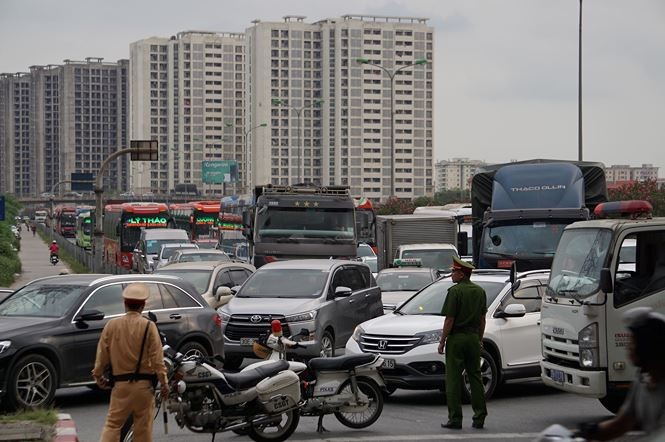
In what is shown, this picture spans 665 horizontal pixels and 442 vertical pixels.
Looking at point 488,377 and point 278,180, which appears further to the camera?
point 278,180

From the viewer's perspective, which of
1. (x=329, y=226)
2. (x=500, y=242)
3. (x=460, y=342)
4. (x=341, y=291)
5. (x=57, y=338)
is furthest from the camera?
(x=329, y=226)

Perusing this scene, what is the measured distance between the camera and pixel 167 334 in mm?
14820

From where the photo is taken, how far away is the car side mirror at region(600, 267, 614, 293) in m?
11.6

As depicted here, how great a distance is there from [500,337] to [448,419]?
2287 millimetres

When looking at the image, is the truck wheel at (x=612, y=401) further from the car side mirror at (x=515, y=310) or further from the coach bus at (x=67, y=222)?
the coach bus at (x=67, y=222)

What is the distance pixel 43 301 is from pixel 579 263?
622 cm

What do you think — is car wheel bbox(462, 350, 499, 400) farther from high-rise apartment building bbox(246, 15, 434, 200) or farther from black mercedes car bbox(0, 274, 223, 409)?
high-rise apartment building bbox(246, 15, 434, 200)

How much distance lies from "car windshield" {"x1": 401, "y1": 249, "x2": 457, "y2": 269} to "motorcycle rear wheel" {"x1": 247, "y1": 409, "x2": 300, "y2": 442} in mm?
20486

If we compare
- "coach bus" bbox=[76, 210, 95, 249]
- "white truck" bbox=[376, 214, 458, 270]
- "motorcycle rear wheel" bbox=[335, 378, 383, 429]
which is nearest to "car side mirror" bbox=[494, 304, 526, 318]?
"motorcycle rear wheel" bbox=[335, 378, 383, 429]

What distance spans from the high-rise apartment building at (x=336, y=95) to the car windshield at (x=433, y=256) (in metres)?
138

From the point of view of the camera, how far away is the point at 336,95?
178500 mm

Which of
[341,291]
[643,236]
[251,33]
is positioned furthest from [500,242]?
[251,33]

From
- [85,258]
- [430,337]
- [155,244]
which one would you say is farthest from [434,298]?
[85,258]

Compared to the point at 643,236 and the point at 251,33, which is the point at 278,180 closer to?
the point at 251,33
